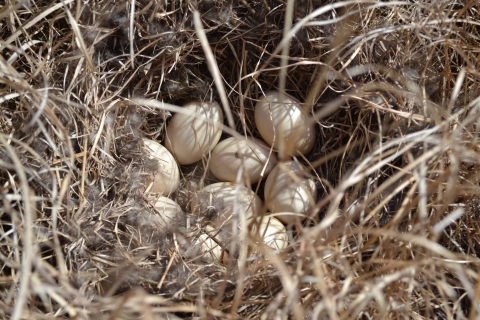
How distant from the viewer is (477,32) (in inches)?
47.9

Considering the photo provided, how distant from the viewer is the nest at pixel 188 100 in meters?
1.01

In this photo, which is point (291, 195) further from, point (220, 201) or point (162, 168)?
point (162, 168)

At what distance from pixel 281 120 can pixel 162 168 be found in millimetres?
301

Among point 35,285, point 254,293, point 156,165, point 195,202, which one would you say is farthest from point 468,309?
point 35,285

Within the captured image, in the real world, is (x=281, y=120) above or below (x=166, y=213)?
above

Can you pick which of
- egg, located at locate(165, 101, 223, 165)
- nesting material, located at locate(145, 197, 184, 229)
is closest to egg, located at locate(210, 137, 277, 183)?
egg, located at locate(165, 101, 223, 165)

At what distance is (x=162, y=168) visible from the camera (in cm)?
122

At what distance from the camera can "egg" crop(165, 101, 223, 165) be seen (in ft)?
4.06

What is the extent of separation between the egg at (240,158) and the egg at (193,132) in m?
0.03

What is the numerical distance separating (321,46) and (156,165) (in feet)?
1.55

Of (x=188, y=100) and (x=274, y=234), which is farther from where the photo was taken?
(x=188, y=100)

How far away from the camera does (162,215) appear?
119 centimetres

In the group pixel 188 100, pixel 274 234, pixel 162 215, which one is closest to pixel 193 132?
pixel 188 100

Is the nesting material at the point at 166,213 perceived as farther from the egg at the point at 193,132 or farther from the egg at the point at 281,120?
the egg at the point at 281,120
